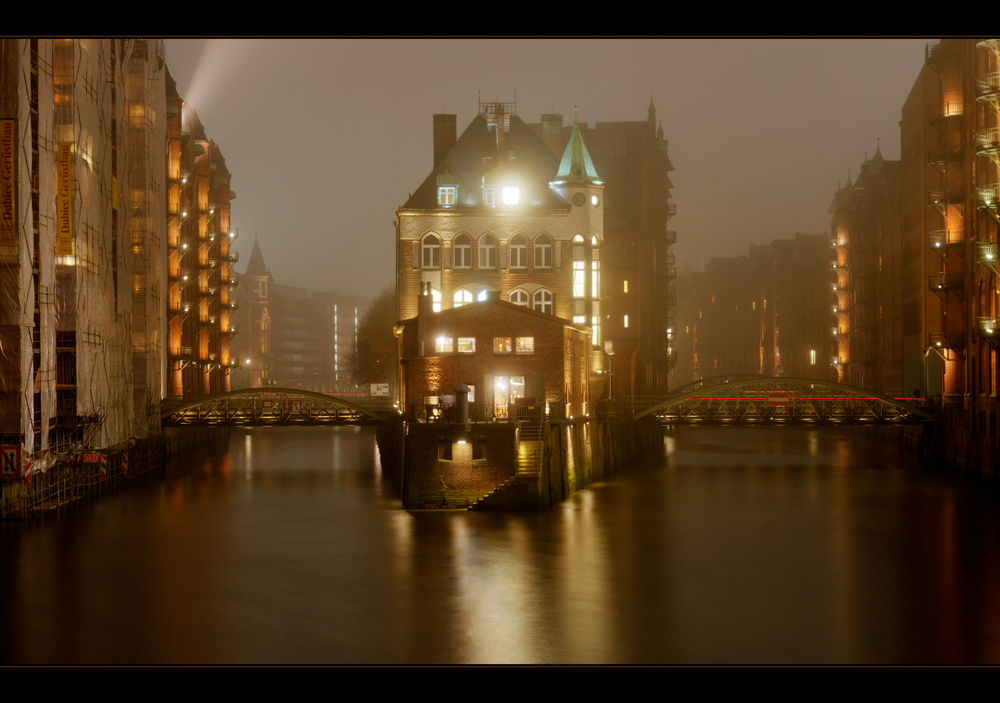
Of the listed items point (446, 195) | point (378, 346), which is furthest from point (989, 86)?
A: point (378, 346)

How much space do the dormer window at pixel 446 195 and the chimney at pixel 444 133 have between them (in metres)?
5.69

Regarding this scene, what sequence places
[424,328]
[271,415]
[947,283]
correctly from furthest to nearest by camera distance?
[271,415] → [947,283] → [424,328]

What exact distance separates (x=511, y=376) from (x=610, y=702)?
106ft

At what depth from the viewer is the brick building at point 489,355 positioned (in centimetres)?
4222

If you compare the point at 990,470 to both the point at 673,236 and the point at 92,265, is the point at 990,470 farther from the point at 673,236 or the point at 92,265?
the point at 673,236

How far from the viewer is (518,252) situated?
5597 centimetres

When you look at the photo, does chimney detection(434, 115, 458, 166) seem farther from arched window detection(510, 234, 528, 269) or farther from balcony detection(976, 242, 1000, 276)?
balcony detection(976, 242, 1000, 276)

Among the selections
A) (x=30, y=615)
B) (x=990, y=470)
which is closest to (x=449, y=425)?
(x=30, y=615)

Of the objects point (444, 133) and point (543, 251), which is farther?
point (444, 133)

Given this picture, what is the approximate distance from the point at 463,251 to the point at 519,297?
12.6ft

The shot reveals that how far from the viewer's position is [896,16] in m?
10.1

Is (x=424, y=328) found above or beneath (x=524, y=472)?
above

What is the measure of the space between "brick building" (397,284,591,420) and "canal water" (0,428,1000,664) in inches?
198

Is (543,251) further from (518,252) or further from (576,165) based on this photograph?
(576,165)
